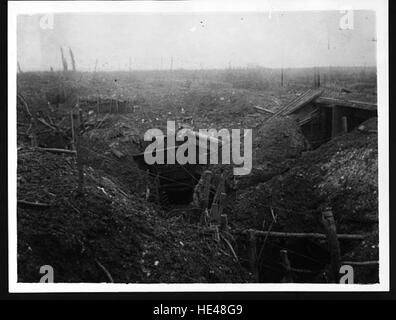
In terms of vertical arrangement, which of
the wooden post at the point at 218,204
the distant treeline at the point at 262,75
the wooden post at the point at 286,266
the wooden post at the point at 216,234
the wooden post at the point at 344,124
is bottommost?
the wooden post at the point at 286,266

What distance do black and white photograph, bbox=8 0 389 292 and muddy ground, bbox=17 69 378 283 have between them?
0.01m

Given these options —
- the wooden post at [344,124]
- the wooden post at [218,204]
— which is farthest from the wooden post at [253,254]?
the wooden post at [344,124]

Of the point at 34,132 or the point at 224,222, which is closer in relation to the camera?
the point at 34,132

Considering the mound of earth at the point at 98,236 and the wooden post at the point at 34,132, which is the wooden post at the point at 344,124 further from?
Answer: the wooden post at the point at 34,132

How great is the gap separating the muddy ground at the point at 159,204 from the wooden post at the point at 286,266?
60 millimetres

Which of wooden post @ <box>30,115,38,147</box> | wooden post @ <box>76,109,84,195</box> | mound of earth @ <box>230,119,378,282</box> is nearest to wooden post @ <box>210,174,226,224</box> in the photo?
mound of earth @ <box>230,119,378,282</box>

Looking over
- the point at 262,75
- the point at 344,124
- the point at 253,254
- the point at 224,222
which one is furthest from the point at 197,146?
the point at 344,124

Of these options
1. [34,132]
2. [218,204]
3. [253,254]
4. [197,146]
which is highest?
[34,132]

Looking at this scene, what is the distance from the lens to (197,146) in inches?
161

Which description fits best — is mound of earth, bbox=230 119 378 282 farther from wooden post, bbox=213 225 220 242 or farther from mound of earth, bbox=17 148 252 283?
mound of earth, bbox=17 148 252 283

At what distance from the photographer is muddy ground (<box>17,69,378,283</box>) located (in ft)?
12.9

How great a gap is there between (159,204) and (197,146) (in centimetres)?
72

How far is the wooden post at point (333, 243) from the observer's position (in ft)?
12.9

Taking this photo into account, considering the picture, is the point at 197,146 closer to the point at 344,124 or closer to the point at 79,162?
the point at 79,162
